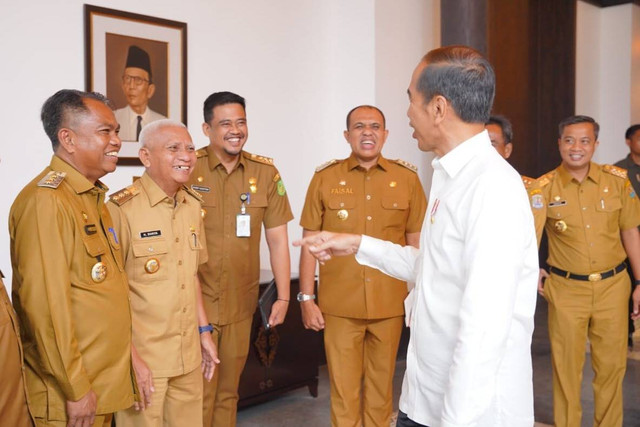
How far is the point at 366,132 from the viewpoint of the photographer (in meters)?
3.46

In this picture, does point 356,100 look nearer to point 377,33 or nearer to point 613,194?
point 377,33

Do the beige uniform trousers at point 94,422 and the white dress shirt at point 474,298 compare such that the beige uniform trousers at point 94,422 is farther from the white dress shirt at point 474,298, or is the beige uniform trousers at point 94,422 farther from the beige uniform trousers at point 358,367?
the beige uniform trousers at point 358,367

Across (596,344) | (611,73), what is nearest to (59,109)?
(596,344)

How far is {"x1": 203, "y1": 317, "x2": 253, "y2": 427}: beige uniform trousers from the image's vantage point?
3.20 m

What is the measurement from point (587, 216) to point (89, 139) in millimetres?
2562

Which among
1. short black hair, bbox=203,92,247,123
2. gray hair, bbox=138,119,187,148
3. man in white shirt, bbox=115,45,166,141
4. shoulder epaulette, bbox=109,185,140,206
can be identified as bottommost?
shoulder epaulette, bbox=109,185,140,206

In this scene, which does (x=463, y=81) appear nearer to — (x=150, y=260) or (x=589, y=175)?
(x=150, y=260)

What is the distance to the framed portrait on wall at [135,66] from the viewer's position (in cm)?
393

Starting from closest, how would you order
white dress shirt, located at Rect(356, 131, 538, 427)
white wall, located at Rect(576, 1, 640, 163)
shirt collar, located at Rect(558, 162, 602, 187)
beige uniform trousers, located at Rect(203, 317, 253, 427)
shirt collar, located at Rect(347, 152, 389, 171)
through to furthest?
white dress shirt, located at Rect(356, 131, 538, 427)
beige uniform trousers, located at Rect(203, 317, 253, 427)
shirt collar, located at Rect(347, 152, 389, 171)
shirt collar, located at Rect(558, 162, 602, 187)
white wall, located at Rect(576, 1, 640, 163)

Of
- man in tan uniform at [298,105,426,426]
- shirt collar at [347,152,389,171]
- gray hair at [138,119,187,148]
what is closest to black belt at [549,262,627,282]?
man in tan uniform at [298,105,426,426]

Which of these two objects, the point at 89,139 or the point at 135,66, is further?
the point at 135,66

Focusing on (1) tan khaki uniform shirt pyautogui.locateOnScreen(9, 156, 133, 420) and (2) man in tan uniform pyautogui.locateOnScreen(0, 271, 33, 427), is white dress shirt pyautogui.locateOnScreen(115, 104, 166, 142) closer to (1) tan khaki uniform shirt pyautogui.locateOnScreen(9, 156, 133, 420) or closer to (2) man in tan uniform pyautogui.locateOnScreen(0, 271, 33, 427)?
(1) tan khaki uniform shirt pyautogui.locateOnScreen(9, 156, 133, 420)

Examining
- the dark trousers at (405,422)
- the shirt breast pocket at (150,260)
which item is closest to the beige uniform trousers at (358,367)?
the shirt breast pocket at (150,260)

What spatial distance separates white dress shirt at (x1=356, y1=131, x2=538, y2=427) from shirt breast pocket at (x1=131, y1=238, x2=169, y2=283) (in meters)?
1.13
